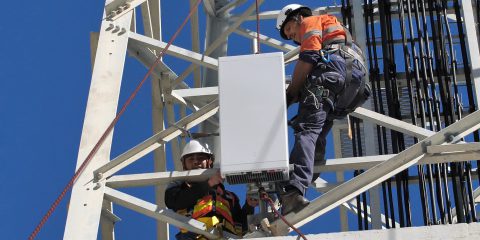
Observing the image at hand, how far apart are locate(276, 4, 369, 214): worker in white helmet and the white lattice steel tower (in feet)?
0.93

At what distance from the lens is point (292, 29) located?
41.2 feet

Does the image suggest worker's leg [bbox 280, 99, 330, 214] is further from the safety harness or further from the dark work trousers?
Answer: the safety harness

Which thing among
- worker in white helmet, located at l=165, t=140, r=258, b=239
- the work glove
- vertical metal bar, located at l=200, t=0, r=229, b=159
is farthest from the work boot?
vertical metal bar, located at l=200, t=0, r=229, b=159

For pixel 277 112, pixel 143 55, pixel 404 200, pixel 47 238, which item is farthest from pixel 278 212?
pixel 47 238

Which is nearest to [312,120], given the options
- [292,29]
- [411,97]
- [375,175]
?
[375,175]

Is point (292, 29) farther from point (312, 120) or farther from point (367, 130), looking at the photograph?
point (367, 130)

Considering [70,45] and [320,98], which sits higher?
[70,45]

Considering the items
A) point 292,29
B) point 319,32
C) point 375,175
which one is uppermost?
point 292,29

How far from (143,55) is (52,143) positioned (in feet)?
43.0

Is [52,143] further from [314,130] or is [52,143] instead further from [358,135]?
[314,130]

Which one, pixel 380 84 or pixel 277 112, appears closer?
pixel 277 112

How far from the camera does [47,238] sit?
88.5 ft

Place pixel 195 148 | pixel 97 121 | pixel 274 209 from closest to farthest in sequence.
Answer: pixel 274 209 < pixel 97 121 < pixel 195 148

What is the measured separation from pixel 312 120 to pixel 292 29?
1504mm
